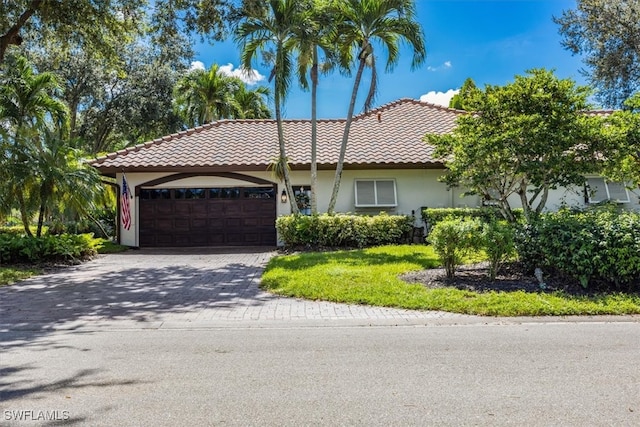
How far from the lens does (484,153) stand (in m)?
9.16

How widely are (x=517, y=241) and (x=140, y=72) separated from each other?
24.9 m

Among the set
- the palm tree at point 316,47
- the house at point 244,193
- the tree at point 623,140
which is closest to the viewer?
the tree at point 623,140

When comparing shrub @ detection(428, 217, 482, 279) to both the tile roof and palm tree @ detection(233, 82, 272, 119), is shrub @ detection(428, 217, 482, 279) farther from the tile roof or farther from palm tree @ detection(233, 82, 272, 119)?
palm tree @ detection(233, 82, 272, 119)

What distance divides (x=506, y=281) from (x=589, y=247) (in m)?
1.51

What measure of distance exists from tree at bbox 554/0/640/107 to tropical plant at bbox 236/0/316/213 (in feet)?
41.0

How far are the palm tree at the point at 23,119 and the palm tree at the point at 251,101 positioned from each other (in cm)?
1214

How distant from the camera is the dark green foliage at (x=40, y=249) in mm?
11891

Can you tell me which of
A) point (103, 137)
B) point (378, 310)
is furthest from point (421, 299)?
point (103, 137)

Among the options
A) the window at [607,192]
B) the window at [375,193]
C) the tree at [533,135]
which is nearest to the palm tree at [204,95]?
the window at [375,193]

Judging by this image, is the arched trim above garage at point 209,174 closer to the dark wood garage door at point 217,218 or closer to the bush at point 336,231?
the dark wood garage door at point 217,218

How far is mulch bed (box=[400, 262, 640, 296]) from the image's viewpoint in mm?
7766

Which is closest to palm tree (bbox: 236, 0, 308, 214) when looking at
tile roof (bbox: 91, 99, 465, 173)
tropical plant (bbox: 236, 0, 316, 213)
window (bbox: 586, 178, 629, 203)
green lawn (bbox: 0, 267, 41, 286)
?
tropical plant (bbox: 236, 0, 316, 213)

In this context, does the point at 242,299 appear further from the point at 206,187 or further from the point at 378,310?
the point at 206,187

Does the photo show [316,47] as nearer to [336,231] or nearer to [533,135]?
[336,231]
